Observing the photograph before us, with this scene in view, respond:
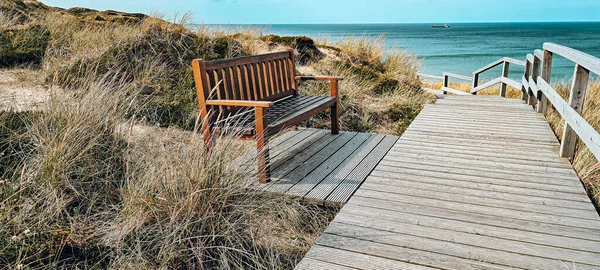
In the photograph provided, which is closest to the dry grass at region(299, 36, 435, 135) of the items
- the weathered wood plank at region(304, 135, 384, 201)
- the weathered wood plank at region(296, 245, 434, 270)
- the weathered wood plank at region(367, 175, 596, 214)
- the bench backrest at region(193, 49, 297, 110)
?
the bench backrest at region(193, 49, 297, 110)

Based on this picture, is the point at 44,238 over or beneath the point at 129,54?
beneath

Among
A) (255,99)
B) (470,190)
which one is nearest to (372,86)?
(255,99)

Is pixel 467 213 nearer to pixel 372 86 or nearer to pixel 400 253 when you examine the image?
pixel 400 253

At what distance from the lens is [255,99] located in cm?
452

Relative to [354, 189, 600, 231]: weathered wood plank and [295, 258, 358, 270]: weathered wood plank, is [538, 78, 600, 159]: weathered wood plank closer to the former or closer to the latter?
[354, 189, 600, 231]: weathered wood plank

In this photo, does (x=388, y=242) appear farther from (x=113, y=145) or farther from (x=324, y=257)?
(x=113, y=145)

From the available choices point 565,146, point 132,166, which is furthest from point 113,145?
point 565,146

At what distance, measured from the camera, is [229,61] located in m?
4.11

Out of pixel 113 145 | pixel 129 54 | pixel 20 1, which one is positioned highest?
pixel 20 1

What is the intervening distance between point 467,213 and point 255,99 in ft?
8.11

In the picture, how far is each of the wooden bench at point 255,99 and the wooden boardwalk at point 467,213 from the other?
92 cm

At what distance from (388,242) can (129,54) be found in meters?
5.91

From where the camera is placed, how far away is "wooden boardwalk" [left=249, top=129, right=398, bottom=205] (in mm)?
3418

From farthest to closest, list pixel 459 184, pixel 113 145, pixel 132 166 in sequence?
pixel 113 145 < pixel 132 166 < pixel 459 184
